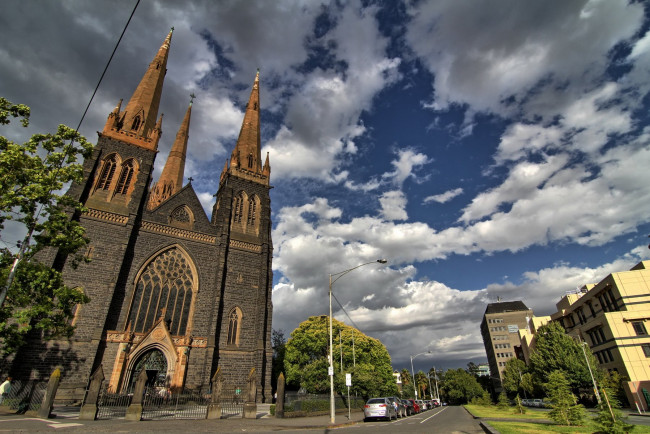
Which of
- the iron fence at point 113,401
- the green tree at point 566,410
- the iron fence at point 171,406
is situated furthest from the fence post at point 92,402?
the green tree at point 566,410

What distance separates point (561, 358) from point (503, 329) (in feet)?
266

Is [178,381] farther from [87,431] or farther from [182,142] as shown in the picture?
[182,142]

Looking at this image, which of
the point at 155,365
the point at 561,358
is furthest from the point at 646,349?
the point at 155,365

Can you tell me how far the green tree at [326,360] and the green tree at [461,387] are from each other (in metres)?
36.7

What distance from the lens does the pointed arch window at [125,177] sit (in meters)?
30.8

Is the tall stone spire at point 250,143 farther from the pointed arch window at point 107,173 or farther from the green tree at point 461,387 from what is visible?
the green tree at point 461,387

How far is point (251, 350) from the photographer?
1179 inches

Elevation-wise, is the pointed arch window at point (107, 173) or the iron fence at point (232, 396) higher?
the pointed arch window at point (107, 173)

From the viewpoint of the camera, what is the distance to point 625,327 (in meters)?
35.4

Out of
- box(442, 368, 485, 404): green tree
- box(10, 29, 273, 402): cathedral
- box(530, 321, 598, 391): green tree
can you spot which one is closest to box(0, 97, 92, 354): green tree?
box(10, 29, 273, 402): cathedral

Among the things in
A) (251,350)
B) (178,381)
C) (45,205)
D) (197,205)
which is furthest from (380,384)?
(45,205)

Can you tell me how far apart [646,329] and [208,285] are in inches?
1734

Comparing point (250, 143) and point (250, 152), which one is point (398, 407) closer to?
point (250, 152)

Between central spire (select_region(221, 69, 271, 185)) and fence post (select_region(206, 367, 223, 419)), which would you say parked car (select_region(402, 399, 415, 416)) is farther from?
central spire (select_region(221, 69, 271, 185))
